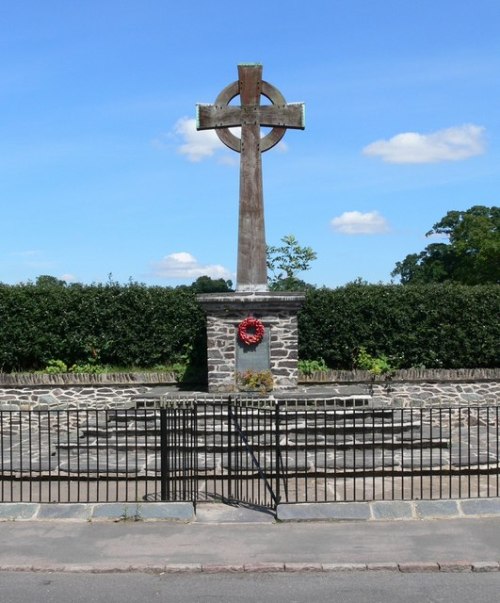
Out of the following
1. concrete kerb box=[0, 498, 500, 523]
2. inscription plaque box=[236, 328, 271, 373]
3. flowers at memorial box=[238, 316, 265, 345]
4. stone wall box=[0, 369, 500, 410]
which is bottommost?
concrete kerb box=[0, 498, 500, 523]

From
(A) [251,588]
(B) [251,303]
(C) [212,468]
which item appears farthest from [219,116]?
(A) [251,588]

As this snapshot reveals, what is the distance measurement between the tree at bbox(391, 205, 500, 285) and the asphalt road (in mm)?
31394

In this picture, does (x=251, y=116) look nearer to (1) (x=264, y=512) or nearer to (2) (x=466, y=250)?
(1) (x=264, y=512)

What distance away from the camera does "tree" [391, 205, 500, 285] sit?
43.4 metres

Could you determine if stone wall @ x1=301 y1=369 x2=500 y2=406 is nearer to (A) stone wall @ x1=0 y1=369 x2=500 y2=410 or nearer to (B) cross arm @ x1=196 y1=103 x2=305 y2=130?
(A) stone wall @ x1=0 y1=369 x2=500 y2=410

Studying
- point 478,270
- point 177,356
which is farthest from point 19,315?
point 478,270

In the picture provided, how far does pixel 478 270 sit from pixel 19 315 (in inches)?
1270

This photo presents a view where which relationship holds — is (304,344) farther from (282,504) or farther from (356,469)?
(282,504)

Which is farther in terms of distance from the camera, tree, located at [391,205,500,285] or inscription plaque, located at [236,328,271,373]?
tree, located at [391,205,500,285]

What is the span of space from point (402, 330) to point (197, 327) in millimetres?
5145

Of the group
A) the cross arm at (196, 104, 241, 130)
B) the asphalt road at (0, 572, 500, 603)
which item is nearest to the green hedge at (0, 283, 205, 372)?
the cross arm at (196, 104, 241, 130)

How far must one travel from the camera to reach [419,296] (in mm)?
19109

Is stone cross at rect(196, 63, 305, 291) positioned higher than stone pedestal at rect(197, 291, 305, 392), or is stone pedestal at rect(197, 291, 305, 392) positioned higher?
stone cross at rect(196, 63, 305, 291)

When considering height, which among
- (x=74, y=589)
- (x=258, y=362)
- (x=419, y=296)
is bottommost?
(x=74, y=589)
